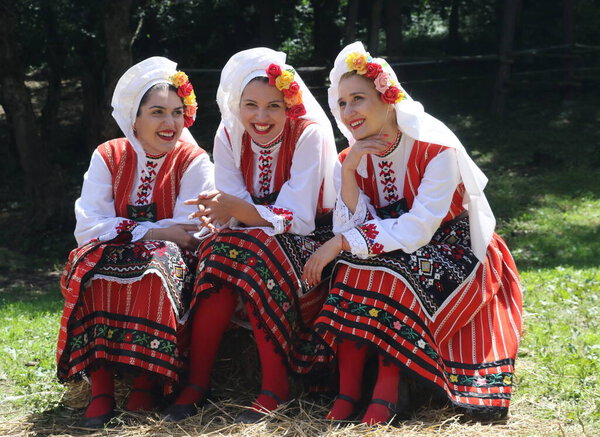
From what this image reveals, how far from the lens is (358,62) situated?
158 inches

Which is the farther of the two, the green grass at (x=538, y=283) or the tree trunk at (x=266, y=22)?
the tree trunk at (x=266, y=22)

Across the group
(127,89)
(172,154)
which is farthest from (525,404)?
(127,89)

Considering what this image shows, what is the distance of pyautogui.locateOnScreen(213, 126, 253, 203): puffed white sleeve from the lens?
447 cm

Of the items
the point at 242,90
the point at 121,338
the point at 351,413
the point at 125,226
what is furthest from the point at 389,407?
the point at 242,90

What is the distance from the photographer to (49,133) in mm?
11117

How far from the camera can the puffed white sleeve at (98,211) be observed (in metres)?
4.37

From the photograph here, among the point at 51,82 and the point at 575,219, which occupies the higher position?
the point at 51,82

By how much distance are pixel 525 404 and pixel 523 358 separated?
59 centimetres

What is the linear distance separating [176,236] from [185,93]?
30.6 inches

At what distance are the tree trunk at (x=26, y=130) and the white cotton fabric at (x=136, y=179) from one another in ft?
17.7

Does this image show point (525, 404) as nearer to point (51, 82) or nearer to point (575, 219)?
point (575, 219)

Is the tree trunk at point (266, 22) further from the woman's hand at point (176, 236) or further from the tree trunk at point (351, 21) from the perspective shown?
the woman's hand at point (176, 236)

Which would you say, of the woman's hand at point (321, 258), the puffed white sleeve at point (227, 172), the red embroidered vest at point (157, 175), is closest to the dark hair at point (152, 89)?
the red embroidered vest at point (157, 175)

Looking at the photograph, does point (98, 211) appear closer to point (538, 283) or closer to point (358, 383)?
point (358, 383)
